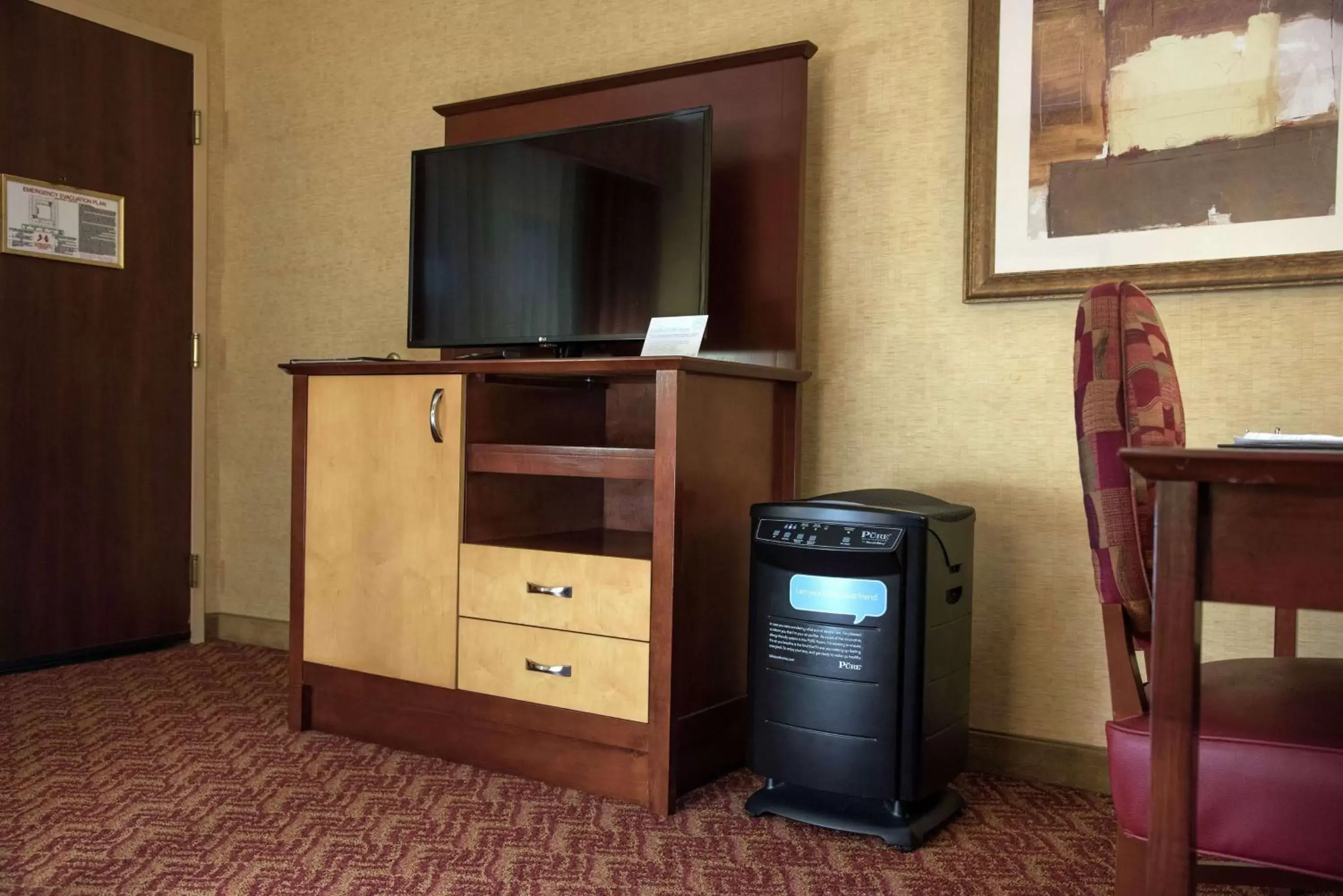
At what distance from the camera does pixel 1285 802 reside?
999 millimetres

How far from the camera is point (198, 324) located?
354cm

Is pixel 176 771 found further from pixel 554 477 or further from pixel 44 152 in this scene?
pixel 44 152

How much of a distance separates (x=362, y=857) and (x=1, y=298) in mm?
2238

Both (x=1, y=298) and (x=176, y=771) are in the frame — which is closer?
(x=176, y=771)

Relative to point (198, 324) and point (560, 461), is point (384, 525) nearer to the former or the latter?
point (560, 461)

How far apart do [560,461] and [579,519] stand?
17.4 inches

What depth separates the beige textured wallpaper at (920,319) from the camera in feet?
6.72

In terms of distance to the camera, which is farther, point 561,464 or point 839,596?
point 561,464

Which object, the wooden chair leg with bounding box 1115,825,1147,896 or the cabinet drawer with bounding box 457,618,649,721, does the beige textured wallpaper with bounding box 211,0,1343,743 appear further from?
the wooden chair leg with bounding box 1115,825,1147,896

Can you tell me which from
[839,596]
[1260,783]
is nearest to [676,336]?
[839,596]

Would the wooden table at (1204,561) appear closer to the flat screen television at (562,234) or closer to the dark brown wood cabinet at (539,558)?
the dark brown wood cabinet at (539,558)

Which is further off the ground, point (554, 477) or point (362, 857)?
point (554, 477)

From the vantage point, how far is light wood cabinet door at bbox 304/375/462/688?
Result: 2314 millimetres

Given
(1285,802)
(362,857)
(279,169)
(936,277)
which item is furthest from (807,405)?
(279,169)
